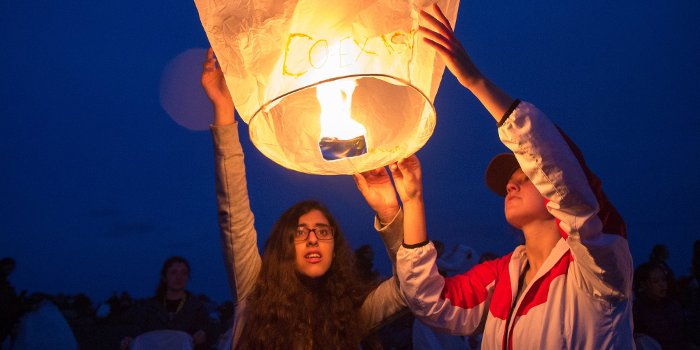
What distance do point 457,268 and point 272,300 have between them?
12.2 ft

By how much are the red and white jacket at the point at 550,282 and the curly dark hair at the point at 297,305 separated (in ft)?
1.68

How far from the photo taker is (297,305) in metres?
2.36

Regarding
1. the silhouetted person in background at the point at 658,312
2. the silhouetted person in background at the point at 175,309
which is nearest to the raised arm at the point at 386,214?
the silhouetted person in background at the point at 175,309

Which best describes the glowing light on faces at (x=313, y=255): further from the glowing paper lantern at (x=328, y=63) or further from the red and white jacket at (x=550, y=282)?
the glowing paper lantern at (x=328, y=63)

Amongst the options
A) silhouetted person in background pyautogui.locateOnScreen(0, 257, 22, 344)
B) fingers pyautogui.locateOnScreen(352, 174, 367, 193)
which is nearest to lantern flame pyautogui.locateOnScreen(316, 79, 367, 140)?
fingers pyautogui.locateOnScreen(352, 174, 367, 193)

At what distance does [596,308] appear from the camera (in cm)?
157

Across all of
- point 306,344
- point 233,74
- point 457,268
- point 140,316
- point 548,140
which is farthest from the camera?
point 457,268

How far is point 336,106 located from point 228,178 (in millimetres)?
845

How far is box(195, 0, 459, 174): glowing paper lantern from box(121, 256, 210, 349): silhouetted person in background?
385cm

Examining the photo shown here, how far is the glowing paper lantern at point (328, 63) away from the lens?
134 cm

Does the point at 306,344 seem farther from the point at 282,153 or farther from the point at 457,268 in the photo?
the point at 457,268

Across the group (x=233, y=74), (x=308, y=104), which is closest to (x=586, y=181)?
(x=308, y=104)

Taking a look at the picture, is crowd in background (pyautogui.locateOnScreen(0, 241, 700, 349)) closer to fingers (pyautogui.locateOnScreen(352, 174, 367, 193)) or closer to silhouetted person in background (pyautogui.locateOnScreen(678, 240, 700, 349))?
silhouetted person in background (pyautogui.locateOnScreen(678, 240, 700, 349))

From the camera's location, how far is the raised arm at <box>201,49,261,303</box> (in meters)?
2.11
